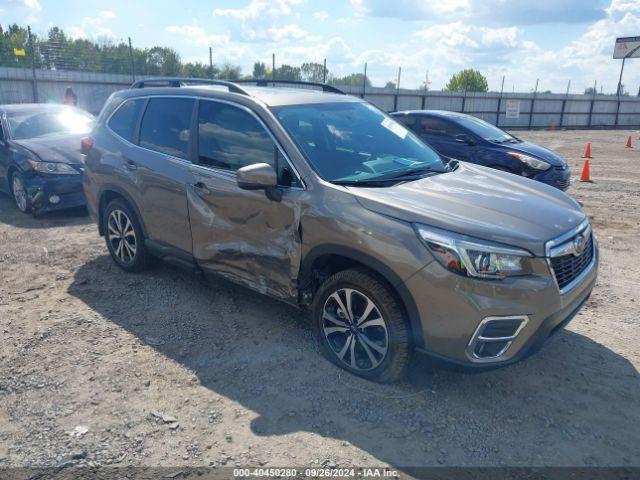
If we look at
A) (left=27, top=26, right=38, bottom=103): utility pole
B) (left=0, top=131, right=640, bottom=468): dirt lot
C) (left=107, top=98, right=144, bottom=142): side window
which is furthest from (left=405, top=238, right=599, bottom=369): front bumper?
(left=27, top=26, right=38, bottom=103): utility pole

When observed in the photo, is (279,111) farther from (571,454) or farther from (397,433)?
(571,454)

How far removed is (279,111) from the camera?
3893 mm

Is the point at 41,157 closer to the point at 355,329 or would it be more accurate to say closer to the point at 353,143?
the point at 353,143

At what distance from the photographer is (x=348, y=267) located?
140 inches

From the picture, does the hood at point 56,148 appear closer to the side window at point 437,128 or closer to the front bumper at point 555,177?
the side window at point 437,128

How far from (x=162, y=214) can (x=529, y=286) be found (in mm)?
3144

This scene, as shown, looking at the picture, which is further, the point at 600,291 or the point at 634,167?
the point at 634,167

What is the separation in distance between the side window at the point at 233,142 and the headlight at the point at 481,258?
1.20m

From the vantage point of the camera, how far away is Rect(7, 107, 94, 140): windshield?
8281 millimetres

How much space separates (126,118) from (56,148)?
3429 millimetres

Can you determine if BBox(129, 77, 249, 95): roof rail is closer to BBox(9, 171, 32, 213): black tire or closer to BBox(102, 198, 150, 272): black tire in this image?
BBox(102, 198, 150, 272): black tire

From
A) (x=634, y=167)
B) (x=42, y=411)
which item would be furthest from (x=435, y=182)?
(x=634, y=167)

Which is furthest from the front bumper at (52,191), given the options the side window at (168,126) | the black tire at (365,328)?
the black tire at (365,328)

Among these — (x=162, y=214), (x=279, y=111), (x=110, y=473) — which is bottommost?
(x=110, y=473)
